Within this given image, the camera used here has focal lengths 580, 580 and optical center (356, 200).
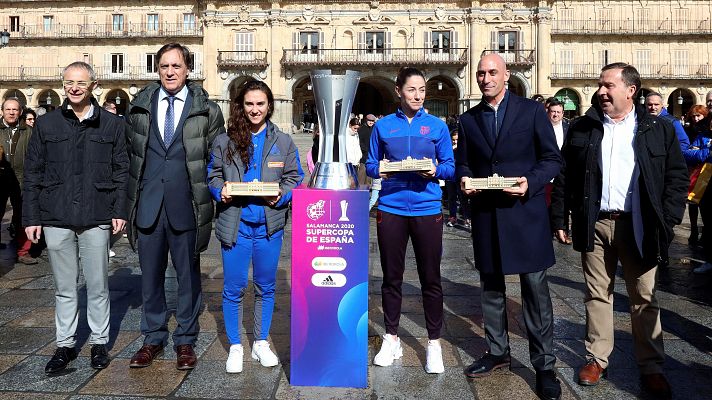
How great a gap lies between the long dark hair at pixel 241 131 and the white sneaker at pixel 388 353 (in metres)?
1.39

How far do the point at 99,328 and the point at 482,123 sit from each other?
2.69m

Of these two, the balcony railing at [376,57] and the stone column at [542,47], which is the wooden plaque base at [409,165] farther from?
the stone column at [542,47]

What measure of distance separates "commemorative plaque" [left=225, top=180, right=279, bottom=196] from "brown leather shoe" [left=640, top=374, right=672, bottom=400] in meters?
2.32

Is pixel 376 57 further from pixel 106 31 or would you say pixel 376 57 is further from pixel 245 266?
pixel 245 266

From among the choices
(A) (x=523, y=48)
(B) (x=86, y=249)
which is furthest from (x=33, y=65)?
(B) (x=86, y=249)

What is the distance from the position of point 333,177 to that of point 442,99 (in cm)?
3422

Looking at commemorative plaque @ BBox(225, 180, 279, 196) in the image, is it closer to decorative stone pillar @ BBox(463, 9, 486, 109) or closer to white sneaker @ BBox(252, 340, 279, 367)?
white sneaker @ BBox(252, 340, 279, 367)

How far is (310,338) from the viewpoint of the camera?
3.32 meters

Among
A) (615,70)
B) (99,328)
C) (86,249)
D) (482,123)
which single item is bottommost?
(99,328)

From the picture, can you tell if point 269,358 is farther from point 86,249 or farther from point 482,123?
point 482,123

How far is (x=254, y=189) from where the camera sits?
127 inches

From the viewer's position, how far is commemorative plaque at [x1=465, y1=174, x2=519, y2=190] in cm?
316

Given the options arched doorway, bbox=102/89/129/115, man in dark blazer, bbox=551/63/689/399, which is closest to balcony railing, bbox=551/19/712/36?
arched doorway, bbox=102/89/129/115

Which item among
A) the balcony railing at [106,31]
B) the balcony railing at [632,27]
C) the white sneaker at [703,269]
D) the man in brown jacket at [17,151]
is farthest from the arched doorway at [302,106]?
the white sneaker at [703,269]
